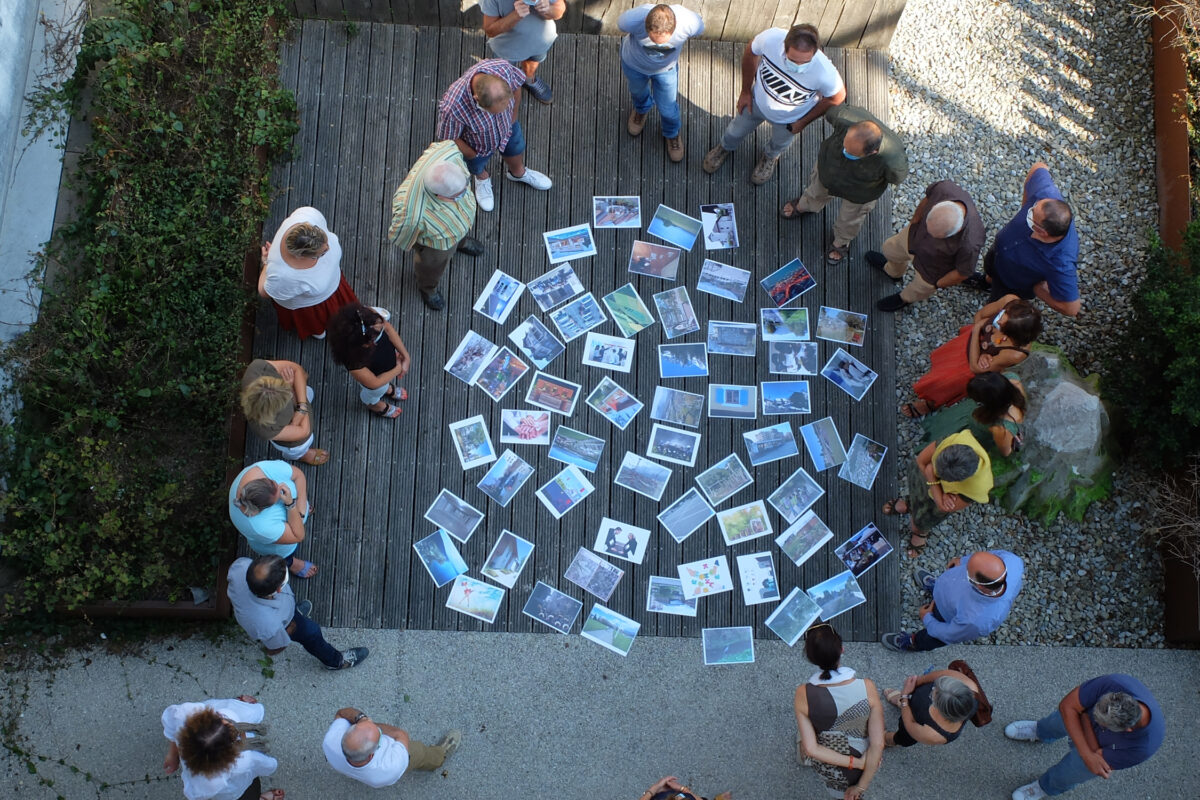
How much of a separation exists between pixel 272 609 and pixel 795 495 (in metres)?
3.34

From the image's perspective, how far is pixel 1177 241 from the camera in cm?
621

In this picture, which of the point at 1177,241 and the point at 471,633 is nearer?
the point at 471,633

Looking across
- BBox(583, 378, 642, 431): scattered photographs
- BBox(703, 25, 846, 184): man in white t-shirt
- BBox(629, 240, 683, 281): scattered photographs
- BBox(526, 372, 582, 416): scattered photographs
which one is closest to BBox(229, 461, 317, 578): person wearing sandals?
BBox(526, 372, 582, 416): scattered photographs

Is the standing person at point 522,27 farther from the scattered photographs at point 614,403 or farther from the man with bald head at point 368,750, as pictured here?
the man with bald head at point 368,750

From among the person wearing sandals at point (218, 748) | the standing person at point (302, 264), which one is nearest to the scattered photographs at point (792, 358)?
the standing person at point (302, 264)

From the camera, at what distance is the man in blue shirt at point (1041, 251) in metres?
4.94

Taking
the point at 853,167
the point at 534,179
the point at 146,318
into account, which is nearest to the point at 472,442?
the point at 534,179

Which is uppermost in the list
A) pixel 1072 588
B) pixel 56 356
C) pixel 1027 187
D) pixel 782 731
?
pixel 1027 187

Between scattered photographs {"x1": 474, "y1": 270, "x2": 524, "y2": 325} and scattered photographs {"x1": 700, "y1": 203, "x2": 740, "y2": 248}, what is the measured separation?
1436mm

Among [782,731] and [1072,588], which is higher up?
[1072,588]

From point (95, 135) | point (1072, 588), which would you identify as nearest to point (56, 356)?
point (95, 135)

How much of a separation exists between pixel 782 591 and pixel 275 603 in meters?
3.10

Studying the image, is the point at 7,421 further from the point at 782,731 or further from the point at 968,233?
the point at 968,233

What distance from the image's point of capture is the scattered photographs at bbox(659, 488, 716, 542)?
5.55m
